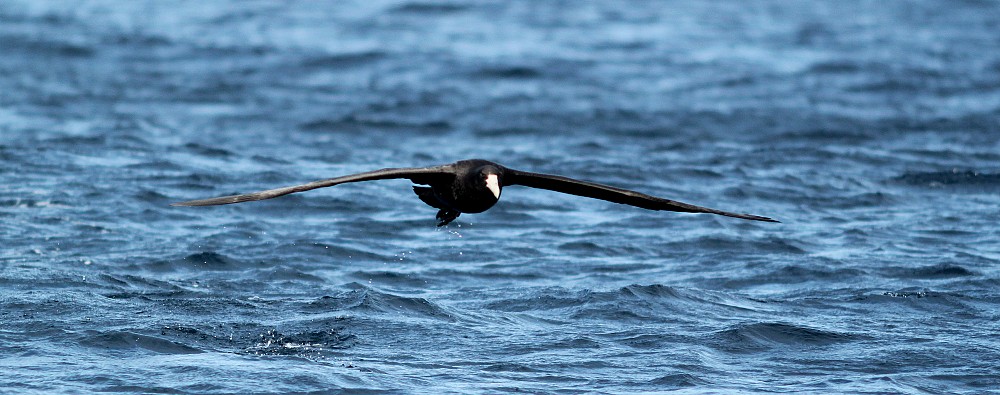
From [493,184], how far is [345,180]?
122 cm

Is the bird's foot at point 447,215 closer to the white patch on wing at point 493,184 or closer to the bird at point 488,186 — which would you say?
the bird at point 488,186

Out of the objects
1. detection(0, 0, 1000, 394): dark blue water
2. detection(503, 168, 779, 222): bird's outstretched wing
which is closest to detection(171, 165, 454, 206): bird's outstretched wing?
detection(503, 168, 779, 222): bird's outstretched wing

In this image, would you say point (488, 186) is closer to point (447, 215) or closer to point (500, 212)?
point (447, 215)

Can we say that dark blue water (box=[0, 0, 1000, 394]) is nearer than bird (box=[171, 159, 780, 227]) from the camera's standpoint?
No

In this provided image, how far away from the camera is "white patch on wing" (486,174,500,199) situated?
30.8 ft

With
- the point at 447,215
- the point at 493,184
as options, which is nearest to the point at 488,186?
the point at 493,184

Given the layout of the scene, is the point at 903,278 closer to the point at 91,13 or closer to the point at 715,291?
the point at 715,291

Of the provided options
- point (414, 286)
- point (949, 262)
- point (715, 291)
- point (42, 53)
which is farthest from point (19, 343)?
point (42, 53)

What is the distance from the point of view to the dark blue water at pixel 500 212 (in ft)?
34.3

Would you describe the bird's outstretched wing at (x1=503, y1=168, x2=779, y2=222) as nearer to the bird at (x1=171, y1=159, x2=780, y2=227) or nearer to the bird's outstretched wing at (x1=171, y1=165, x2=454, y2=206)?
the bird at (x1=171, y1=159, x2=780, y2=227)

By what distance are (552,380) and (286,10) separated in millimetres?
25246

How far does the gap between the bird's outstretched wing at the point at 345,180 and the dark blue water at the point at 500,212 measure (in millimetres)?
1495

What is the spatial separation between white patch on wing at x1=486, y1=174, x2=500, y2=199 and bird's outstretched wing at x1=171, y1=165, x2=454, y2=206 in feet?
1.56

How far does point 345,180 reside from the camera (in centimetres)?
864
